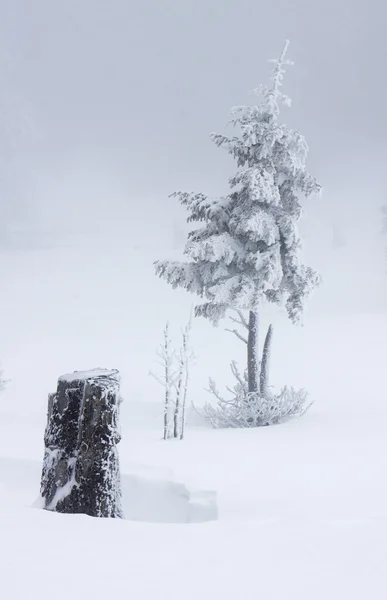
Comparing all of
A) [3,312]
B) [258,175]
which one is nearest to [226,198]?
[258,175]

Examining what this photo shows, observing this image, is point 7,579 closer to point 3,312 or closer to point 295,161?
point 295,161

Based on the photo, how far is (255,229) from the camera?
9953 millimetres

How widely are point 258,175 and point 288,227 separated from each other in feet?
4.68

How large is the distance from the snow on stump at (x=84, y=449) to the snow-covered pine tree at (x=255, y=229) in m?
6.96

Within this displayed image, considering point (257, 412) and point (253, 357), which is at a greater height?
point (253, 357)

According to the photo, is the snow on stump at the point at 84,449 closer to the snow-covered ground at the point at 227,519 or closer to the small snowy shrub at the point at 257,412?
the snow-covered ground at the point at 227,519

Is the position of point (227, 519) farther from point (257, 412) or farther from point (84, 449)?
point (257, 412)

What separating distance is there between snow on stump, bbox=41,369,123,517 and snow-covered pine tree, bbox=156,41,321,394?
6963 mm

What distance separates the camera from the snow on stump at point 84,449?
3.25m

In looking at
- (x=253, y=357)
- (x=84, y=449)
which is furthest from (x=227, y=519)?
(x=253, y=357)

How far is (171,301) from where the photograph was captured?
38.7 metres

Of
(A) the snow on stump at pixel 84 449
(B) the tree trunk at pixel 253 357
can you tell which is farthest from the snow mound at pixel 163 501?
(B) the tree trunk at pixel 253 357

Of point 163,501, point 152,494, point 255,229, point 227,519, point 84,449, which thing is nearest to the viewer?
point 84,449

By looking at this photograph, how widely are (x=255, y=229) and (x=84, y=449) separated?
7589 millimetres
